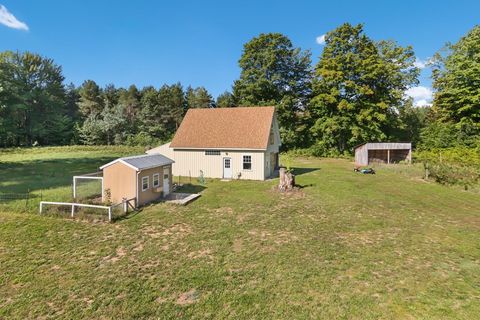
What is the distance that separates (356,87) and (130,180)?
32448mm

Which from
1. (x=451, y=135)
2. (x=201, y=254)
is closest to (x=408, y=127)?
(x=451, y=135)

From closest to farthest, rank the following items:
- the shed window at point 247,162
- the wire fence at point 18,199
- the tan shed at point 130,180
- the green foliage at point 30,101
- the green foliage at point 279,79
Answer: the wire fence at point 18,199 → the tan shed at point 130,180 → the shed window at point 247,162 → the green foliage at point 30,101 → the green foliage at point 279,79

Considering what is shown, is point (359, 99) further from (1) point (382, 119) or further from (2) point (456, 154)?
(2) point (456, 154)

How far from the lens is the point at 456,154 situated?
96.2ft

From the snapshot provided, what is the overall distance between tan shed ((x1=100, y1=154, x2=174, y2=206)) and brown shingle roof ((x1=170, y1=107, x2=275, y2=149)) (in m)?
7.72

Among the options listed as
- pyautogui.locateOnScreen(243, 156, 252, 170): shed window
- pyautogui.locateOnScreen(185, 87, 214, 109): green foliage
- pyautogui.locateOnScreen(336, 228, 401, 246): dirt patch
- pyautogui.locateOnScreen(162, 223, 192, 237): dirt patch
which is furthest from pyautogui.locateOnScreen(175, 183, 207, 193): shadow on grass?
pyautogui.locateOnScreen(185, 87, 214, 109): green foliage

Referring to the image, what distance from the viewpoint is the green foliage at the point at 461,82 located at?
32.9m

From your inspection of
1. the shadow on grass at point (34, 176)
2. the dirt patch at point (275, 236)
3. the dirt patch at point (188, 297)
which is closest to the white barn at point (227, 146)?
the shadow on grass at point (34, 176)

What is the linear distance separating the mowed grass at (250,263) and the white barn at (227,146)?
743 cm

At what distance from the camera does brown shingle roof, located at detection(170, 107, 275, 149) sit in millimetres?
21856

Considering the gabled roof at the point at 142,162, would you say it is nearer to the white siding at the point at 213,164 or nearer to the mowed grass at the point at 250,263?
the mowed grass at the point at 250,263

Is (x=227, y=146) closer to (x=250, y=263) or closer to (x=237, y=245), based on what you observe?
(x=237, y=245)

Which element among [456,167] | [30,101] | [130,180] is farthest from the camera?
[30,101]

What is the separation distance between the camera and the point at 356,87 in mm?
36438
